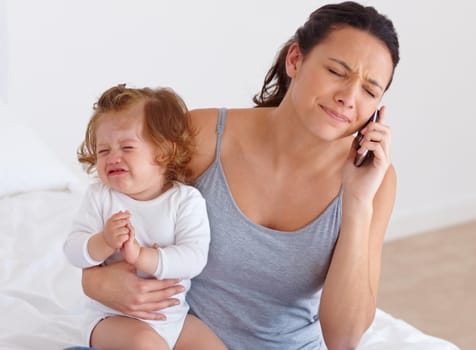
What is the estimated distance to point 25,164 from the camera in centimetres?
240

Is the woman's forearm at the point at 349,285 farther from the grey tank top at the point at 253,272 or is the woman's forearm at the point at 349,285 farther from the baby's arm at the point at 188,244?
the baby's arm at the point at 188,244

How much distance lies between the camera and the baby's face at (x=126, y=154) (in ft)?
Answer: 4.84

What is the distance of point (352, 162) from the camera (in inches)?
63.3

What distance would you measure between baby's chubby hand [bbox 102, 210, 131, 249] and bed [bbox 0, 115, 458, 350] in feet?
1.24

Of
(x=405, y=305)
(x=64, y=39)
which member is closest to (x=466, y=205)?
(x=405, y=305)

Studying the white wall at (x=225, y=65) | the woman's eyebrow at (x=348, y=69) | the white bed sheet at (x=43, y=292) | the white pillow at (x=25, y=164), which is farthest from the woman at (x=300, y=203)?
the white wall at (x=225, y=65)

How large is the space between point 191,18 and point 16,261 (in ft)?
4.44

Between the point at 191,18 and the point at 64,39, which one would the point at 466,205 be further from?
the point at 64,39

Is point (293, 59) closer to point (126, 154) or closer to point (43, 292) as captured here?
point (126, 154)

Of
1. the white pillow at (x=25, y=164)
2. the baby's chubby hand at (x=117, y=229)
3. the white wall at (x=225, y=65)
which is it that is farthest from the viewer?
the white wall at (x=225, y=65)

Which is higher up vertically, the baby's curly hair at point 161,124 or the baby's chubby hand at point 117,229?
the baby's curly hair at point 161,124

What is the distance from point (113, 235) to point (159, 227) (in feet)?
0.42

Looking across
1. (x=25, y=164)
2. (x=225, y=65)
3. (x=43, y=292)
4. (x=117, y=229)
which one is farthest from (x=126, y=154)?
(x=225, y=65)

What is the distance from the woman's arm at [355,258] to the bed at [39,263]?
0.84 feet
